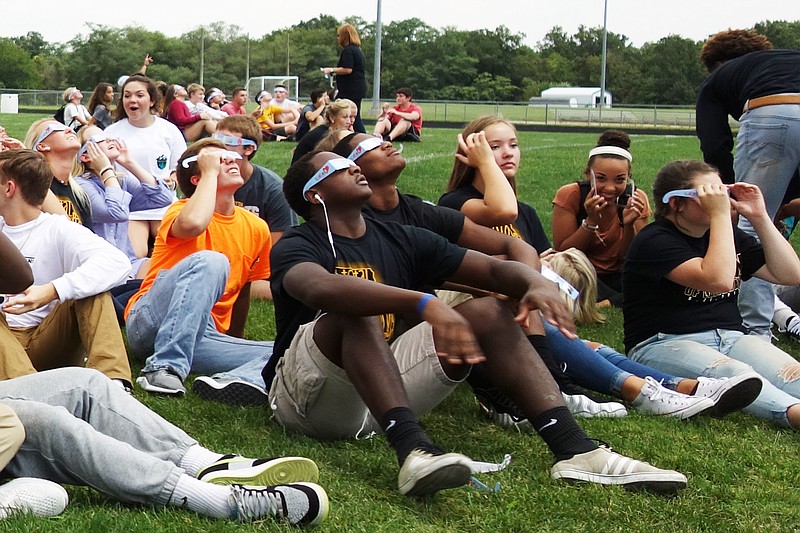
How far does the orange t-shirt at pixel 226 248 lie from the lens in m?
5.82

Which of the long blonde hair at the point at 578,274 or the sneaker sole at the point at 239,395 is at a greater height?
the long blonde hair at the point at 578,274

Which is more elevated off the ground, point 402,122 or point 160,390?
point 402,122

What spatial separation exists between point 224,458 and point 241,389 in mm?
1377

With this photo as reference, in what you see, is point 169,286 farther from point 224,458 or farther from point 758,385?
point 758,385

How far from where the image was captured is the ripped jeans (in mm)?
5090

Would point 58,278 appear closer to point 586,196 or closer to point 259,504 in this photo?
point 259,504

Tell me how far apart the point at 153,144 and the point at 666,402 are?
5509 millimetres

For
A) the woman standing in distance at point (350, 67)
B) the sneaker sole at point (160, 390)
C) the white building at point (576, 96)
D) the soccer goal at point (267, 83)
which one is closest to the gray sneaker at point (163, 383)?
the sneaker sole at point (160, 390)

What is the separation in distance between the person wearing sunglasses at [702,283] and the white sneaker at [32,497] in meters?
3.11

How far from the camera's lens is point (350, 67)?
17.3 metres

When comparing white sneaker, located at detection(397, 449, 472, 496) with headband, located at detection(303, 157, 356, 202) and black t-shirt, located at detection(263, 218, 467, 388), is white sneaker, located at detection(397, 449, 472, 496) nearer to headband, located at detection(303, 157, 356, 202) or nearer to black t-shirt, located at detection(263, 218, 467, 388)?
black t-shirt, located at detection(263, 218, 467, 388)

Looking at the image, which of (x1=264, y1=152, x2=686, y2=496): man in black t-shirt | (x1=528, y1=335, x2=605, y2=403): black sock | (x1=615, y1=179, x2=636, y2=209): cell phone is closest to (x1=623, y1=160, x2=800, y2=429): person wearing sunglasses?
(x1=528, y1=335, x2=605, y2=403): black sock

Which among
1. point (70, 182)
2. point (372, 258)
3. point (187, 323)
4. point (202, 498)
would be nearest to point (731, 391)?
point (372, 258)

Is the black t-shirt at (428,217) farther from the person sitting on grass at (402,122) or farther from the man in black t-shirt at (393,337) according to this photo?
the person sitting on grass at (402,122)
